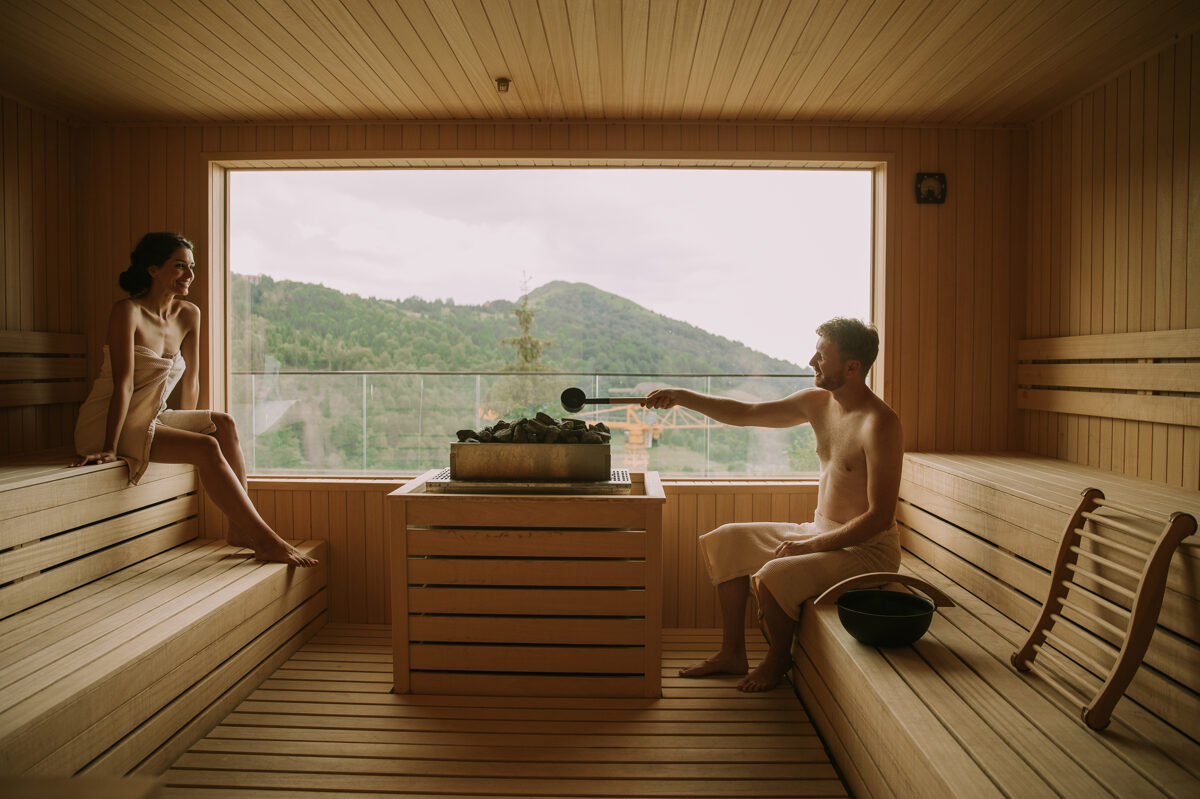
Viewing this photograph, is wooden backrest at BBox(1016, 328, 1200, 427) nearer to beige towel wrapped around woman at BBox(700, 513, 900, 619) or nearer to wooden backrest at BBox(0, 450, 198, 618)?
beige towel wrapped around woman at BBox(700, 513, 900, 619)

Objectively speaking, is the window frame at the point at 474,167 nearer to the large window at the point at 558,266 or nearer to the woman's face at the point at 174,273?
the woman's face at the point at 174,273

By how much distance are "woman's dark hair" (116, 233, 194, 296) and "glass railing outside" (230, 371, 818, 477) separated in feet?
2.42

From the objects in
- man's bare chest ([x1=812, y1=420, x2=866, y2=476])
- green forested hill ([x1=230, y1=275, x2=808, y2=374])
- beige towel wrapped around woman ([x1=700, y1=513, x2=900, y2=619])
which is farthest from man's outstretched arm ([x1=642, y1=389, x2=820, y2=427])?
green forested hill ([x1=230, y1=275, x2=808, y2=374])

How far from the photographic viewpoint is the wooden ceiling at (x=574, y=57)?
2459mm

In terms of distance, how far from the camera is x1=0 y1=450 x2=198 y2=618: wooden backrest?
7.86 ft

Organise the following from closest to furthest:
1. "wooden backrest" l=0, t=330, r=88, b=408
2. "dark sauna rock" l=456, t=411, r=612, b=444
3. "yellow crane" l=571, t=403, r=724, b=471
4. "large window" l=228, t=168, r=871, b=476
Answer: "dark sauna rock" l=456, t=411, r=612, b=444 < "wooden backrest" l=0, t=330, r=88, b=408 < "yellow crane" l=571, t=403, r=724, b=471 < "large window" l=228, t=168, r=871, b=476

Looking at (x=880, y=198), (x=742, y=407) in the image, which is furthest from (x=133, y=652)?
(x=880, y=198)

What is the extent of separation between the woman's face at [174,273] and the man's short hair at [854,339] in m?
2.76

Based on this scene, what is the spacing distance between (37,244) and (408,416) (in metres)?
1.93

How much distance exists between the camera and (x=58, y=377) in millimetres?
3471

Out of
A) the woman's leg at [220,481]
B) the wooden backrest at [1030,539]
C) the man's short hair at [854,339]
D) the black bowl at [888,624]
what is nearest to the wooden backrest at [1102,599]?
the wooden backrest at [1030,539]

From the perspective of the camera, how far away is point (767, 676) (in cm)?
269

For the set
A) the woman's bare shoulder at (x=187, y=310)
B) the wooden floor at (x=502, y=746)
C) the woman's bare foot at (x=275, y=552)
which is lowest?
the wooden floor at (x=502, y=746)

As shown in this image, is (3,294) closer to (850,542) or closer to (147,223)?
(147,223)
